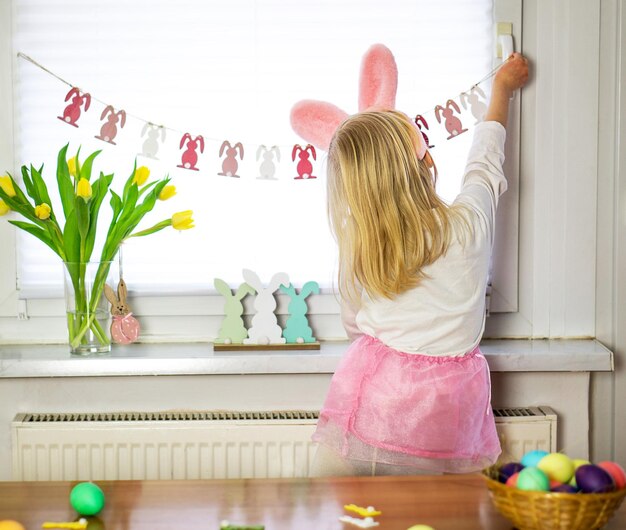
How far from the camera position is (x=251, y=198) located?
7.61 ft

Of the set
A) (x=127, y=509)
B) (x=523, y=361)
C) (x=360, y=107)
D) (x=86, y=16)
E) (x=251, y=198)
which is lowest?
(x=127, y=509)

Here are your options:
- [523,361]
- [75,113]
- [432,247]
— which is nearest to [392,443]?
[432,247]

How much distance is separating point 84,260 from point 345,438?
0.85m

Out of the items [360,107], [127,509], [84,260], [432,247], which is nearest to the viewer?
[127,509]

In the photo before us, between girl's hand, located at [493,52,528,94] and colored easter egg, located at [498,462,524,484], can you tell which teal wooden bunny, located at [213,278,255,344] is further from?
colored easter egg, located at [498,462,524,484]

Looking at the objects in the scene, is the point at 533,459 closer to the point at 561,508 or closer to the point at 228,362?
the point at 561,508

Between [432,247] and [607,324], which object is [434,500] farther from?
[607,324]

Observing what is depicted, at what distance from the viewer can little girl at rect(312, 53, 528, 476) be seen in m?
1.72

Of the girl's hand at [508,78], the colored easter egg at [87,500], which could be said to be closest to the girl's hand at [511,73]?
the girl's hand at [508,78]

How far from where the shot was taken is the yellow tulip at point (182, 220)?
2191mm

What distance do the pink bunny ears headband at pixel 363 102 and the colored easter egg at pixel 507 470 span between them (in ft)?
3.43

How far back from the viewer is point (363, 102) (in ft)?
6.77

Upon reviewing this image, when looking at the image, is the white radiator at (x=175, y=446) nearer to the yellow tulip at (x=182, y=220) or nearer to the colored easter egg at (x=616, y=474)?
the yellow tulip at (x=182, y=220)

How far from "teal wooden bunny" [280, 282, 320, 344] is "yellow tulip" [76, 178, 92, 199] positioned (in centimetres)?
55
